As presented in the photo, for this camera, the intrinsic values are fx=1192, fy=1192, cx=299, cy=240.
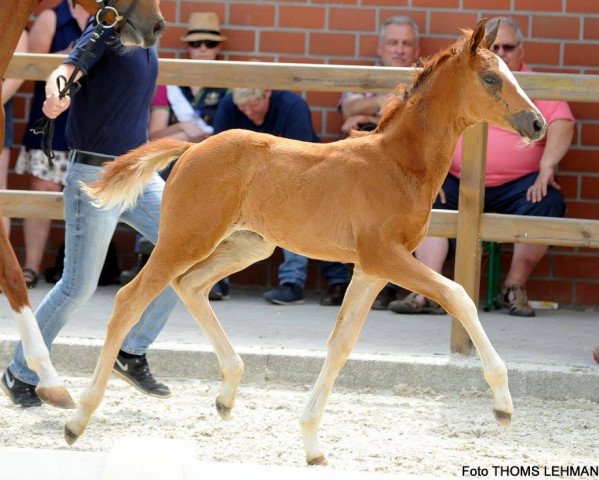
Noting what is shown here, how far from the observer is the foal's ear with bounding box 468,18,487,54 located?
4285mm

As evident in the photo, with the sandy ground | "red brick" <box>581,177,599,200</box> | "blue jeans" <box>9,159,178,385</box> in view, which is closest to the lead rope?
"blue jeans" <box>9,159,178,385</box>

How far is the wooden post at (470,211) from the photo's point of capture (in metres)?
6.28

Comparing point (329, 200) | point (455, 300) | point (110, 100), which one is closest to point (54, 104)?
point (110, 100)

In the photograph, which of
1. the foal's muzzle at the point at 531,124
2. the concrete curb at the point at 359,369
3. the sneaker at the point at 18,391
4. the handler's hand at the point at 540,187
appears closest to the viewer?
the foal's muzzle at the point at 531,124

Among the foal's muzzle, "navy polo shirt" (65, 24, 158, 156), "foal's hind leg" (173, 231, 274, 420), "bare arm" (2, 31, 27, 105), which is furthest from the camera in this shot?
"bare arm" (2, 31, 27, 105)

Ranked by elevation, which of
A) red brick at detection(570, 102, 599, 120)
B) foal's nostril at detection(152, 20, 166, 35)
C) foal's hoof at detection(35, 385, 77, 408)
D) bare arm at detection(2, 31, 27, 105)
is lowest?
foal's hoof at detection(35, 385, 77, 408)

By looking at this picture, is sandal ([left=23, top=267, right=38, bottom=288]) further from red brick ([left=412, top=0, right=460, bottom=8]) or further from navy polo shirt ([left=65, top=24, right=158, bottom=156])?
red brick ([left=412, top=0, right=460, bottom=8])

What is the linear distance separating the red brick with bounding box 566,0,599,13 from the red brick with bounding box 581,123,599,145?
0.76 m

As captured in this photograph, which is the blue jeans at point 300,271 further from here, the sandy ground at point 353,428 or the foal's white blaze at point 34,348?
the foal's white blaze at point 34,348

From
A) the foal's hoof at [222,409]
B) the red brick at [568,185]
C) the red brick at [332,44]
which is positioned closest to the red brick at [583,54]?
the red brick at [568,185]

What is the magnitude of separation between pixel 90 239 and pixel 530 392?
7.86 feet

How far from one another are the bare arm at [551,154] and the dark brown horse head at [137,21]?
10.8 ft

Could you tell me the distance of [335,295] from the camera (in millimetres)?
7812

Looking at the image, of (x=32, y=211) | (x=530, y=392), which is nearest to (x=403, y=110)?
(x=530, y=392)
